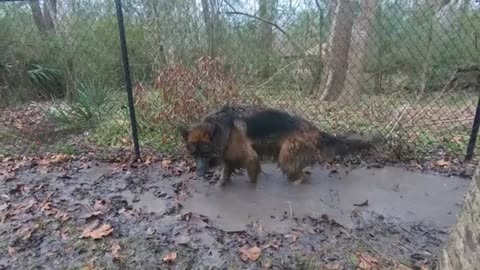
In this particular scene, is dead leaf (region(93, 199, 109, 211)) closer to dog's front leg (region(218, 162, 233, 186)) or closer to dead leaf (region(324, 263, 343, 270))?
dog's front leg (region(218, 162, 233, 186))

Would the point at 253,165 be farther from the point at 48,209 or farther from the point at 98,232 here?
the point at 48,209

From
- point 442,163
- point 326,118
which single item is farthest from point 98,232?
point 326,118

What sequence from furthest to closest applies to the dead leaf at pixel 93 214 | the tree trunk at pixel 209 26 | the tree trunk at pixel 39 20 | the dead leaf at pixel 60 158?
the tree trunk at pixel 39 20
the tree trunk at pixel 209 26
the dead leaf at pixel 60 158
the dead leaf at pixel 93 214

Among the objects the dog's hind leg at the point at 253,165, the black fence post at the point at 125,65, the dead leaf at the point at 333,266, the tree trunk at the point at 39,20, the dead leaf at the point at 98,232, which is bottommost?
the dead leaf at the point at 333,266

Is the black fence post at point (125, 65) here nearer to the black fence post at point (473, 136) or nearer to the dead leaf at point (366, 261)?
the dead leaf at point (366, 261)

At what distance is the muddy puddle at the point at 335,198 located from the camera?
2.96 meters

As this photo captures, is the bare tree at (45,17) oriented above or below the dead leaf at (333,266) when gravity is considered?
above

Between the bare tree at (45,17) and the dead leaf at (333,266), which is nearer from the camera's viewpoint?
the dead leaf at (333,266)

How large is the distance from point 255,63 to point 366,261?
14.7 feet

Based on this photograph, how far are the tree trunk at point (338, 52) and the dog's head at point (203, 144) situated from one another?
14.9ft

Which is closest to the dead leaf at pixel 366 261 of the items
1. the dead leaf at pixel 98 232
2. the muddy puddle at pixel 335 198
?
the muddy puddle at pixel 335 198

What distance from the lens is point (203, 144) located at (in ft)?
10.6

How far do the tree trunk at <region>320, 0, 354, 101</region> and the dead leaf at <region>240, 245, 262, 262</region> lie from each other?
5.38 meters

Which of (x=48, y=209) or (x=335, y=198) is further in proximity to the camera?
(x=335, y=198)
